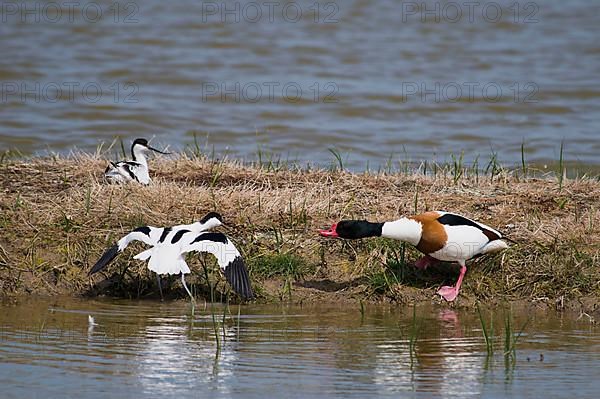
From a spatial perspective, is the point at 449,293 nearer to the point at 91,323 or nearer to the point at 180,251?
the point at 180,251

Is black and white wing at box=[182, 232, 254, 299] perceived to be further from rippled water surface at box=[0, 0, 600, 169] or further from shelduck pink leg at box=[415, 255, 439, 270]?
rippled water surface at box=[0, 0, 600, 169]

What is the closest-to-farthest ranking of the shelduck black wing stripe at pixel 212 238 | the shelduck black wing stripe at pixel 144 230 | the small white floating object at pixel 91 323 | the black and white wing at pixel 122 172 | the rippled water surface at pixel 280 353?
the rippled water surface at pixel 280 353 < the small white floating object at pixel 91 323 < the shelduck black wing stripe at pixel 212 238 < the shelduck black wing stripe at pixel 144 230 < the black and white wing at pixel 122 172

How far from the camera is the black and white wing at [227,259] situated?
21.5 ft

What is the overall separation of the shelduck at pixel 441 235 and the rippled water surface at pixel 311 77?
4769 millimetres

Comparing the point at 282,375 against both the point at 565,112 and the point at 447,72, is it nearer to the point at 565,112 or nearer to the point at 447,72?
the point at 565,112

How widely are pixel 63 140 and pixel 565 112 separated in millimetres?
6906

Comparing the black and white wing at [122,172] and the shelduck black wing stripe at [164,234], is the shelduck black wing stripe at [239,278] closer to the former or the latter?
the shelduck black wing stripe at [164,234]

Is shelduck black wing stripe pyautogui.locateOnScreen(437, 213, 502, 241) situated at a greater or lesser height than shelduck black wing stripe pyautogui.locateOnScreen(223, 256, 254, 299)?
greater

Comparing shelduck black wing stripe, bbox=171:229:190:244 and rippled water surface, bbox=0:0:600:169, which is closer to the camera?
shelduck black wing stripe, bbox=171:229:190:244

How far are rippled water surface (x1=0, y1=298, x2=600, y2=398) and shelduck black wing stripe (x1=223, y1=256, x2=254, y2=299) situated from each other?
0.12 meters

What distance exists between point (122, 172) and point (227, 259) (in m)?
1.81

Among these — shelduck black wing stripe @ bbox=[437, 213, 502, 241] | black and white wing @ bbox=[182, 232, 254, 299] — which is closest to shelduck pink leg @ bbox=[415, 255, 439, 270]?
shelduck black wing stripe @ bbox=[437, 213, 502, 241]

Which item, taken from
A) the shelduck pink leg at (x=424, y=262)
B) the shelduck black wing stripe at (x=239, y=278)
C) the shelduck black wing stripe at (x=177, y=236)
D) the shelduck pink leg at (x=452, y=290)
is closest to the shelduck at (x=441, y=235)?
the shelduck pink leg at (x=452, y=290)

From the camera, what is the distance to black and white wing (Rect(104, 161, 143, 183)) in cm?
810
